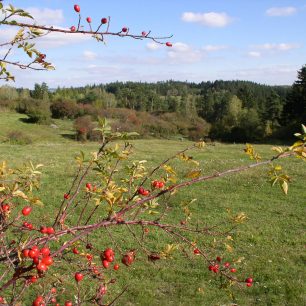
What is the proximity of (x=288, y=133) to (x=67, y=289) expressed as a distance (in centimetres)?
3705

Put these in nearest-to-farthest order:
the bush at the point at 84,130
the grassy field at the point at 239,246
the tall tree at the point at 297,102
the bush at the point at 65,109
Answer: the grassy field at the point at 239,246 → the bush at the point at 84,130 → the tall tree at the point at 297,102 → the bush at the point at 65,109

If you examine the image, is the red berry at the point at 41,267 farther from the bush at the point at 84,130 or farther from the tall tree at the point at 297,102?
the tall tree at the point at 297,102

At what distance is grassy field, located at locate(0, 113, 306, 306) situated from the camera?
19.4ft

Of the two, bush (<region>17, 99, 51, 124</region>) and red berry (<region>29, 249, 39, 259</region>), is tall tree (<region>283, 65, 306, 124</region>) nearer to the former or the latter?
bush (<region>17, 99, 51, 124</region>)

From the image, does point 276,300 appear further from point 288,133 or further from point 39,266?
point 288,133

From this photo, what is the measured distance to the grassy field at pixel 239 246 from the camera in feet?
19.4

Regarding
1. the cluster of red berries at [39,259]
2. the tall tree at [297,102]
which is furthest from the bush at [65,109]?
the cluster of red berries at [39,259]

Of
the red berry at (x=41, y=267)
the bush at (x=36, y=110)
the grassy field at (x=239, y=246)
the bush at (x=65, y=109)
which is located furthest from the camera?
the bush at (x=65, y=109)

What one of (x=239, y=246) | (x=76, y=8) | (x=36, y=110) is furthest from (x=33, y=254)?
(x=36, y=110)

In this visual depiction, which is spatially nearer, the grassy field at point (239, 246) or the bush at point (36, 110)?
the grassy field at point (239, 246)

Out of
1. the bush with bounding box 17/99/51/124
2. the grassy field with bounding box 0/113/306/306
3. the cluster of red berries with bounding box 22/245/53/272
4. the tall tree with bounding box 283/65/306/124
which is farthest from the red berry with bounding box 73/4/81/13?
the bush with bounding box 17/99/51/124

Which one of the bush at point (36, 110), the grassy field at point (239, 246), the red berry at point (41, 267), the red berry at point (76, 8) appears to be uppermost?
the red berry at point (76, 8)

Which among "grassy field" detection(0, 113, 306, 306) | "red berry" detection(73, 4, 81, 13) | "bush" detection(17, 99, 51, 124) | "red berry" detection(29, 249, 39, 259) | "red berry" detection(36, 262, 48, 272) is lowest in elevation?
"grassy field" detection(0, 113, 306, 306)

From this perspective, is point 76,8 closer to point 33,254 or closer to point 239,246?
point 33,254
